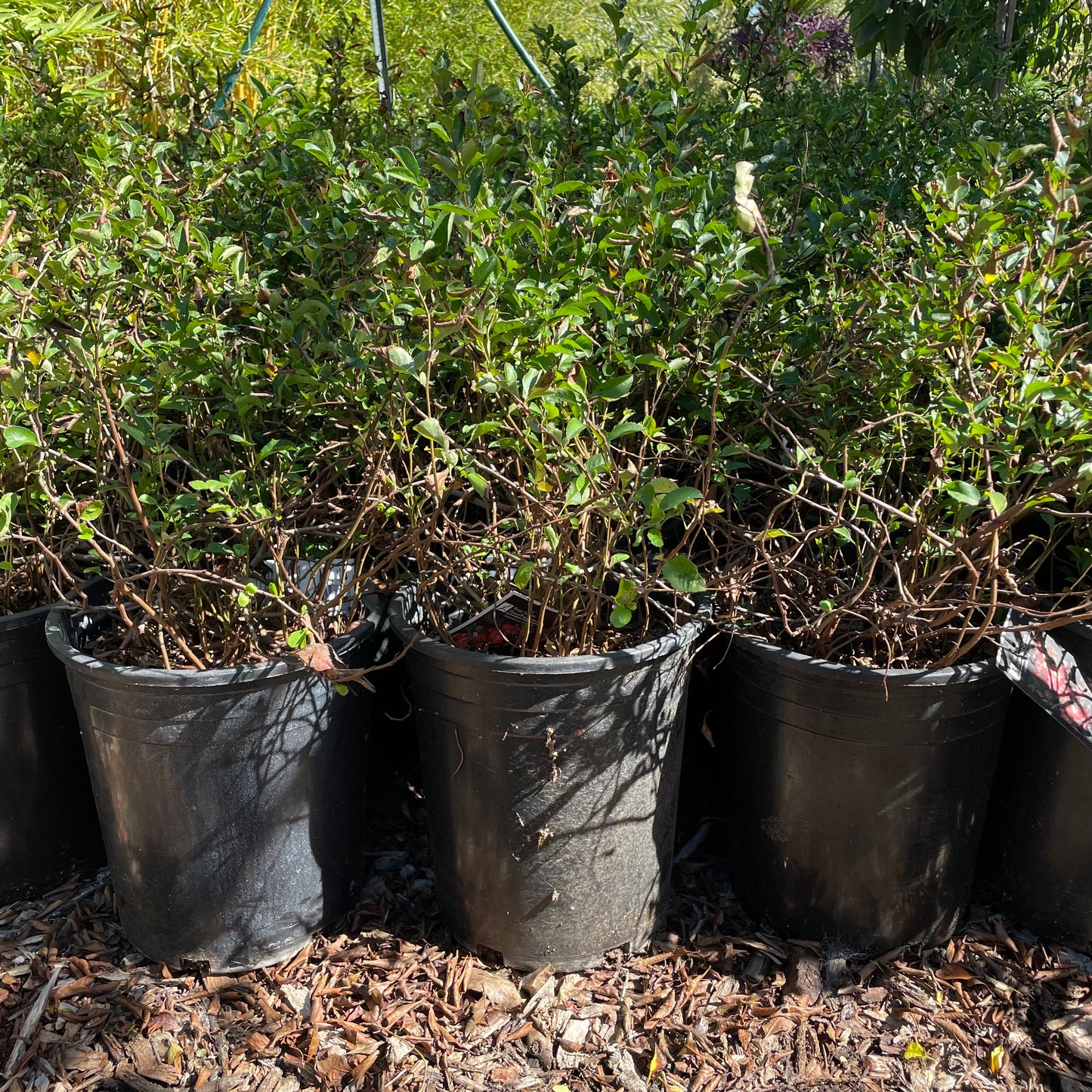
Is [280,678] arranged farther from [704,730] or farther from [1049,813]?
[1049,813]

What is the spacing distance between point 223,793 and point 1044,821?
4.86ft

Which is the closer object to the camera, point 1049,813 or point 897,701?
point 897,701

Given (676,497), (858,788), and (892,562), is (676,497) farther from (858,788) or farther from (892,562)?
(858,788)

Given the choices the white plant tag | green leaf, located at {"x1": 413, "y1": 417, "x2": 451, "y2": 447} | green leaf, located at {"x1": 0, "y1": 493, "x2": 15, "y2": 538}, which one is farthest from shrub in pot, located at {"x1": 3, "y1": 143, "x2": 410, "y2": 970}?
the white plant tag

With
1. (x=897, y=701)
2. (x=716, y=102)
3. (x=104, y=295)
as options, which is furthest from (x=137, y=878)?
(x=716, y=102)

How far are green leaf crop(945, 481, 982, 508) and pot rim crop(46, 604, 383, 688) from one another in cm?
100

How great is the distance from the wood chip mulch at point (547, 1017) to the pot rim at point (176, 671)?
58cm

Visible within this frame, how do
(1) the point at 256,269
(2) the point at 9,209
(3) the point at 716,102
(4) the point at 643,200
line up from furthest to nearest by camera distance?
1. (3) the point at 716,102
2. (2) the point at 9,209
3. (1) the point at 256,269
4. (4) the point at 643,200

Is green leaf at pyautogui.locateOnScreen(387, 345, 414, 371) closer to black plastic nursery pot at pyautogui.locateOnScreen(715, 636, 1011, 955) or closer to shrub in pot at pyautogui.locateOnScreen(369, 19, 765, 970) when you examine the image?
shrub in pot at pyautogui.locateOnScreen(369, 19, 765, 970)

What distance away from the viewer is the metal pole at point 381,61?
2914mm

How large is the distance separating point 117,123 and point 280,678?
1506 millimetres

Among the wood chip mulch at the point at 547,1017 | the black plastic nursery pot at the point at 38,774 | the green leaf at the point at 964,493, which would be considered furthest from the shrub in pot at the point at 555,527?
the black plastic nursery pot at the point at 38,774

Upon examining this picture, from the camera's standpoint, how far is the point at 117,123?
241 centimetres

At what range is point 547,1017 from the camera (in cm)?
177
